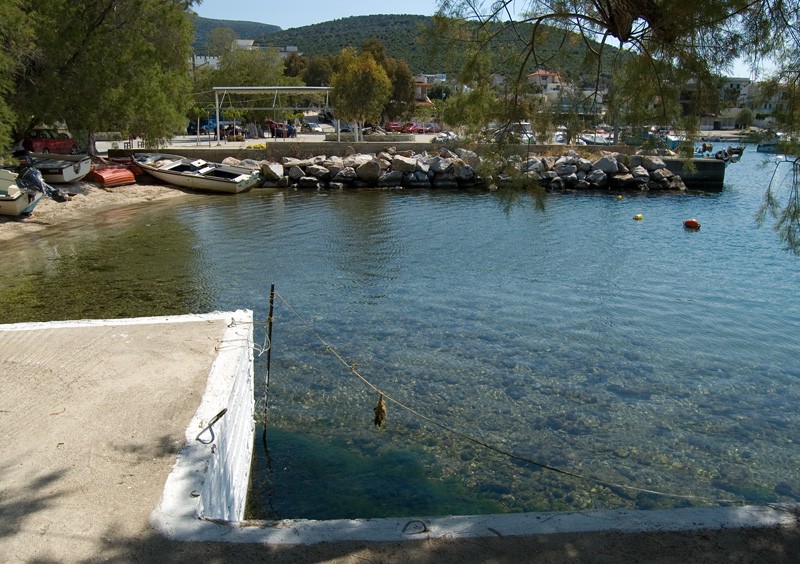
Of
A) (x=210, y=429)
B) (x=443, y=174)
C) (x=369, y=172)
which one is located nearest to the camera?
(x=210, y=429)

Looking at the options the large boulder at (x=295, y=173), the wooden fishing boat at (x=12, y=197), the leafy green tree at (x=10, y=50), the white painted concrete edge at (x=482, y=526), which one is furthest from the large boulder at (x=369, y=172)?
the white painted concrete edge at (x=482, y=526)

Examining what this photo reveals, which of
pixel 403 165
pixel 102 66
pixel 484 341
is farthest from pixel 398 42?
pixel 484 341

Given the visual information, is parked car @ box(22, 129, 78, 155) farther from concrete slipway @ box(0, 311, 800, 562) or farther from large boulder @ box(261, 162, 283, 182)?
concrete slipway @ box(0, 311, 800, 562)

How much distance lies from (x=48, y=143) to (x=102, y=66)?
569 centimetres

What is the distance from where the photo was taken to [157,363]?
682cm

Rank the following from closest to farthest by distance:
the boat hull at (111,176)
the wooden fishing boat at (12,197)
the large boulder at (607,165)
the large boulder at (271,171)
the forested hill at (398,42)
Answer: the forested hill at (398,42)
the wooden fishing boat at (12,197)
the boat hull at (111,176)
the large boulder at (271,171)
the large boulder at (607,165)

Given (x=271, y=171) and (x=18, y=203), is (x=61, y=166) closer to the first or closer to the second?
(x=18, y=203)

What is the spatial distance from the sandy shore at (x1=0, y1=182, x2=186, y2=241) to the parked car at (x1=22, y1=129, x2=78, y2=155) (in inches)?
121

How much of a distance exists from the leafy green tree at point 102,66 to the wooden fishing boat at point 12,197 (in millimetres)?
3324

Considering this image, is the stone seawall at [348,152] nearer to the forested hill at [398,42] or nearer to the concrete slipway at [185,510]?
the forested hill at [398,42]

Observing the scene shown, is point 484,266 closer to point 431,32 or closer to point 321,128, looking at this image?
point 431,32

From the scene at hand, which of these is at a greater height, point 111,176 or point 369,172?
point 369,172

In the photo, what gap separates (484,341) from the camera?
1098cm

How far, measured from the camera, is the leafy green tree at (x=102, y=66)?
22516mm
